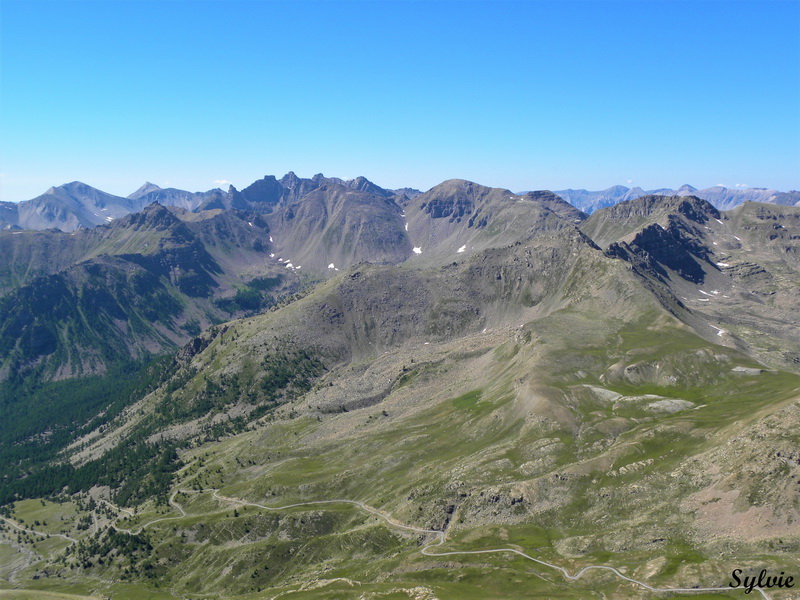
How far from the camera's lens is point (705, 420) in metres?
192

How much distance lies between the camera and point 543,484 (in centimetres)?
17650

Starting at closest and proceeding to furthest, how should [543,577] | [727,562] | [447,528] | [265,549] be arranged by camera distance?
1. [727,562]
2. [543,577]
3. [447,528]
4. [265,549]

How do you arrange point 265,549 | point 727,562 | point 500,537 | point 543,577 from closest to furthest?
point 727,562
point 543,577
point 500,537
point 265,549

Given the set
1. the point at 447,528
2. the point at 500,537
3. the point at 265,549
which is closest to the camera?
the point at 500,537

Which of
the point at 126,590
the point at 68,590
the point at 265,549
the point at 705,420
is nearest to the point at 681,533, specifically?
the point at 705,420

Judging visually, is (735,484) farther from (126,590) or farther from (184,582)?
(126,590)

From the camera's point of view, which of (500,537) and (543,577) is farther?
(500,537)

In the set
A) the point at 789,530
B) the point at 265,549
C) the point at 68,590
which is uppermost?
the point at 789,530

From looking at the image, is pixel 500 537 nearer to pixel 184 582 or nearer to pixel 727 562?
pixel 727 562

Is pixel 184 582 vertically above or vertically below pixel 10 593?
below

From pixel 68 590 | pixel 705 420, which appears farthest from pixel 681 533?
pixel 68 590

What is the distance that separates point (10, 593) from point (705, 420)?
232540mm

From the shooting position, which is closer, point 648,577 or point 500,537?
point 648,577

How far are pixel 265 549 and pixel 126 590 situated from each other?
53612mm
